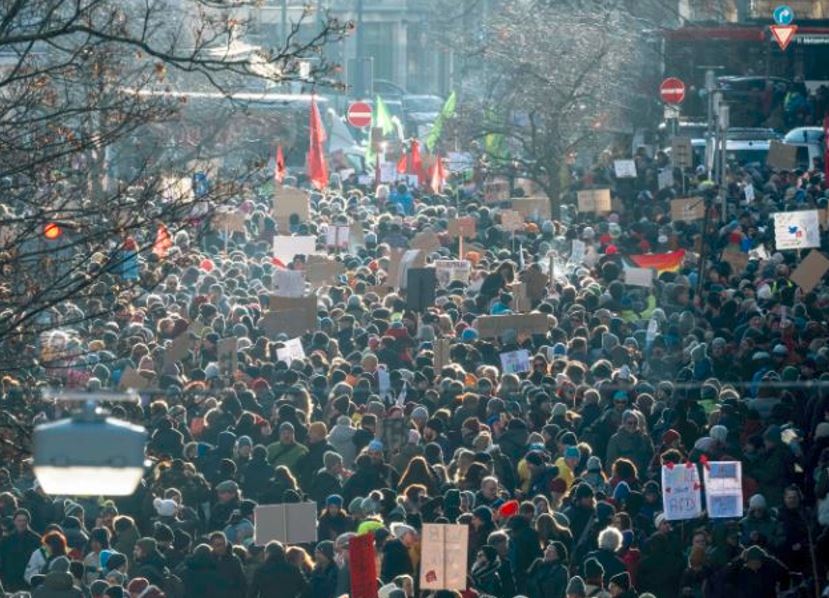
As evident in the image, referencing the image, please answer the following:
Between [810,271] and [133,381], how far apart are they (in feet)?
24.6

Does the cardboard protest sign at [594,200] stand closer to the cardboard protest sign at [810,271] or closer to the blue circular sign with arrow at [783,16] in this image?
the cardboard protest sign at [810,271]

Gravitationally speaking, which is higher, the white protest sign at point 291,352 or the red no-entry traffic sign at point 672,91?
the red no-entry traffic sign at point 672,91

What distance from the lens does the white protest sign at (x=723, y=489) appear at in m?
14.4

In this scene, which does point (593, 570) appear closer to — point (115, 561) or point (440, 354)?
point (115, 561)

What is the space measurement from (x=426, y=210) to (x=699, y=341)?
12.4 meters

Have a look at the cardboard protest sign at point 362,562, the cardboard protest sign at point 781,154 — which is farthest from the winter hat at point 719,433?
the cardboard protest sign at point 781,154

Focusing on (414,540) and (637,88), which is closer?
(414,540)

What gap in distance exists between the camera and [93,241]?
12.8 meters

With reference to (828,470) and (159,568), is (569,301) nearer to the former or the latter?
(828,470)

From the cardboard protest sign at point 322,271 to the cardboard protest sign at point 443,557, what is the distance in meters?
13.1

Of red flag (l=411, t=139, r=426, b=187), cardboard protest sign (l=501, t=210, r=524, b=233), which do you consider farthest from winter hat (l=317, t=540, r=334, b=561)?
red flag (l=411, t=139, r=426, b=187)

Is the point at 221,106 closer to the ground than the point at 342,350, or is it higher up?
higher up

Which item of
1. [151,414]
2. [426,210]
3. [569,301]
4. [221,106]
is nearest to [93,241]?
[151,414]

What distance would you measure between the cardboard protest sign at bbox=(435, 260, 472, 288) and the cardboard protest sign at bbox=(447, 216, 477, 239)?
2831 millimetres
